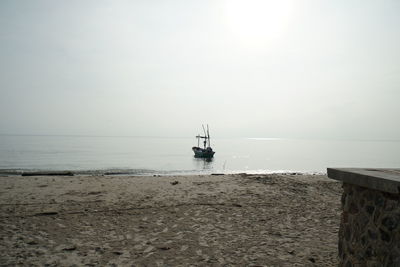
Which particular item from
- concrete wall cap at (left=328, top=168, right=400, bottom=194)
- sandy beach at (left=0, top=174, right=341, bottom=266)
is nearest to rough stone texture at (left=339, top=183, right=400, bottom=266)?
concrete wall cap at (left=328, top=168, right=400, bottom=194)

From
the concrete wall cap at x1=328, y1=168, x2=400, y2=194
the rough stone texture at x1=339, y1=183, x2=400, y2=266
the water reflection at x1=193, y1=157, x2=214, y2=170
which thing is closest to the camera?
the concrete wall cap at x1=328, y1=168, x2=400, y2=194

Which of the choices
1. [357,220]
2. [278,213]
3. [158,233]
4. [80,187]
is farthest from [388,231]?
[80,187]

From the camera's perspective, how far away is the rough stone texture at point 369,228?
331cm

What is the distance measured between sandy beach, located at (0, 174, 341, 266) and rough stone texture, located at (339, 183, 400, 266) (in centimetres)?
165

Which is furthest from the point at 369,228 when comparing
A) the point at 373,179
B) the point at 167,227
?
the point at 167,227

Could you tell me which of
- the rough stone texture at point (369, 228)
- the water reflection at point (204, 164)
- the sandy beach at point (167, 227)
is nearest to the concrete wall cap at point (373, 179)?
the rough stone texture at point (369, 228)

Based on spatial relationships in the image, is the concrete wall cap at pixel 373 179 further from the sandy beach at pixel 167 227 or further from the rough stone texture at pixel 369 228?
the sandy beach at pixel 167 227

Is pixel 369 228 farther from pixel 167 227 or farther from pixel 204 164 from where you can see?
pixel 204 164

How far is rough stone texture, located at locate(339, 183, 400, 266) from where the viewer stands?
3.31 m

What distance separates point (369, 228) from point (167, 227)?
17.2 feet

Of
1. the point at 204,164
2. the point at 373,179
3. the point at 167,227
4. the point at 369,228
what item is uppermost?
the point at 373,179

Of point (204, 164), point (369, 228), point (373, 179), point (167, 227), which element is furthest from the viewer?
point (204, 164)

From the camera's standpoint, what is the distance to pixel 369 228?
12.2 feet

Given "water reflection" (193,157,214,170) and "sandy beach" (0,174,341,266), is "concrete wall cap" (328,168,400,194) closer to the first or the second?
"sandy beach" (0,174,341,266)
